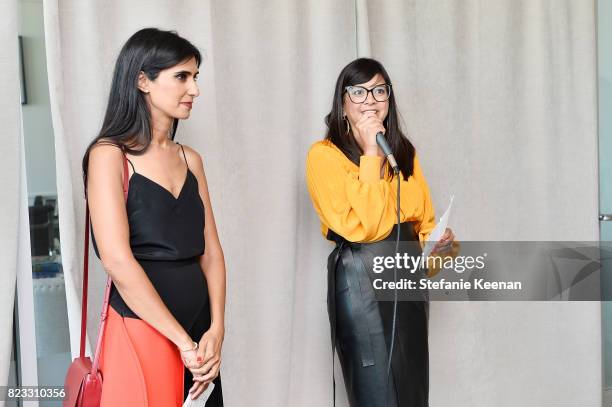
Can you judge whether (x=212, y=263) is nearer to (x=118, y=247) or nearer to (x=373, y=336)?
(x=118, y=247)

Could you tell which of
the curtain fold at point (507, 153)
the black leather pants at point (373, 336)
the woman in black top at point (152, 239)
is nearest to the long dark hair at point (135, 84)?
the woman in black top at point (152, 239)

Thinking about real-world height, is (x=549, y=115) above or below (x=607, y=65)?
below

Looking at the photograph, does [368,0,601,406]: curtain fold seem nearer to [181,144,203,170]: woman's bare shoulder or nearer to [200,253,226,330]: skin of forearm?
[181,144,203,170]: woman's bare shoulder

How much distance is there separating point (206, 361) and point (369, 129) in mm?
890

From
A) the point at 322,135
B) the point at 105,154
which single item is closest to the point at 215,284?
the point at 105,154

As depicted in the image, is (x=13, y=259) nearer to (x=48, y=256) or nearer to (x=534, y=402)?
(x=48, y=256)

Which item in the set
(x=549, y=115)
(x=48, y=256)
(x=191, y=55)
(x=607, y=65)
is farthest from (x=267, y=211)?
(x=607, y=65)

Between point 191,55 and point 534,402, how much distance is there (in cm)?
241

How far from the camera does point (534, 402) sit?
3459 millimetres

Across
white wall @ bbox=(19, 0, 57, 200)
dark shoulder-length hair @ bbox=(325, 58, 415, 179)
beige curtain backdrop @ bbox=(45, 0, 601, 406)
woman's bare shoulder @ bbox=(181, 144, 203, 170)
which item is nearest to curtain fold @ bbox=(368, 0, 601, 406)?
beige curtain backdrop @ bbox=(45, 0, 601, 406)

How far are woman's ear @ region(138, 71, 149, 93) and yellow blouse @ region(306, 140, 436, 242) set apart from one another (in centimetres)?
68

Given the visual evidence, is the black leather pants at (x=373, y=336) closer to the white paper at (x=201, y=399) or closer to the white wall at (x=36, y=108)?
the white paper at (x=201, y=399)

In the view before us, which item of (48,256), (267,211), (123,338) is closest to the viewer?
(123,338)

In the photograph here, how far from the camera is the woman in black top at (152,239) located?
1749 mm
